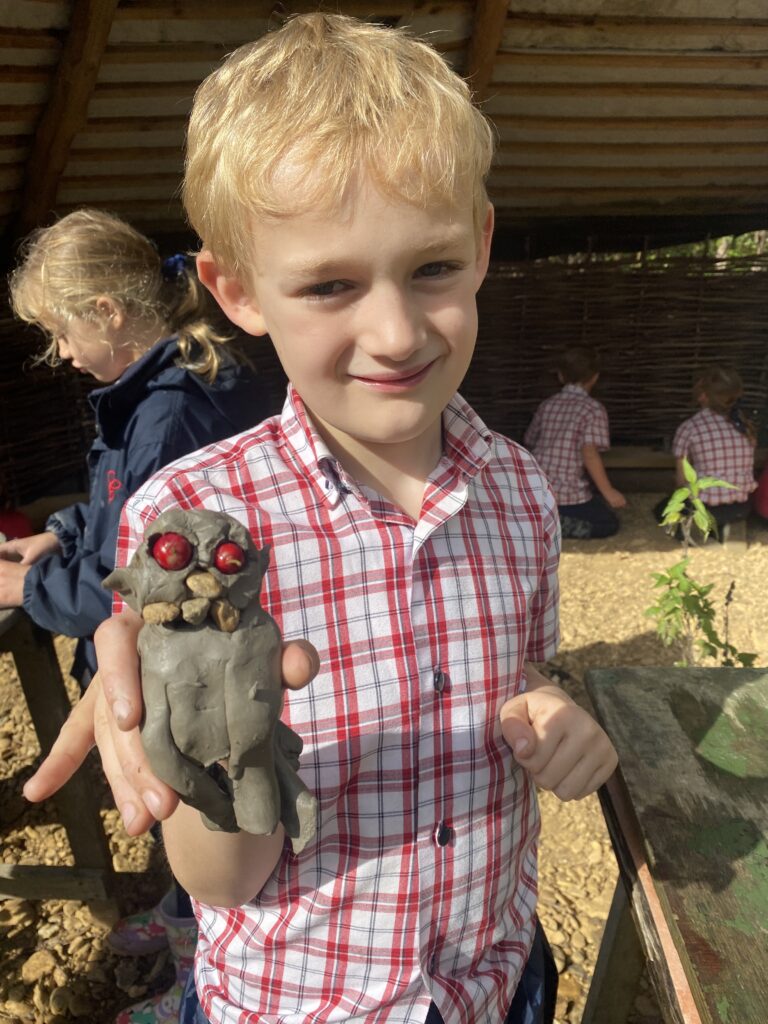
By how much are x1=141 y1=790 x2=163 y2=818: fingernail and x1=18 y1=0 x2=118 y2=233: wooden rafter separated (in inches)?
154

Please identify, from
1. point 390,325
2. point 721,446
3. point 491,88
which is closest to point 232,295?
point 390,325

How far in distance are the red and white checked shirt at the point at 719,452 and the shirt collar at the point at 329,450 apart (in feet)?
16.7

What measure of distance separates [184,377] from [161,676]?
159cm

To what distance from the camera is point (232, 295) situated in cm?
143

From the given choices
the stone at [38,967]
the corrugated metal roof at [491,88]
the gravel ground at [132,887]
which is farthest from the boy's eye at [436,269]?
the corrugated metal roof at [491,88]

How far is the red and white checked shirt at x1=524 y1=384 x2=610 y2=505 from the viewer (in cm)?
645

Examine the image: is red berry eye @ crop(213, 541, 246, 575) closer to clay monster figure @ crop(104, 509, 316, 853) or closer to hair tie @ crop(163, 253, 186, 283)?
clay monster figure @ crop(104, 509, 316, 853)

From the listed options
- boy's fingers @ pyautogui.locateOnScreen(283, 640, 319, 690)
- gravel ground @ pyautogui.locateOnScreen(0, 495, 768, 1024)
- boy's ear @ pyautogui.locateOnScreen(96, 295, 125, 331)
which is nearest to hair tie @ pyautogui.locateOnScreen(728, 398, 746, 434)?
gravel ground @ pyautogui.locateOnScreen(0, 495, 768, 1024)

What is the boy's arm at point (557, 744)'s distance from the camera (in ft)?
4.57

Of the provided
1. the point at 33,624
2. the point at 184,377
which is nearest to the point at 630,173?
the point at 184,377

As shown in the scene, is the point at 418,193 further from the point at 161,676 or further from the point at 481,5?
the point at 481,5

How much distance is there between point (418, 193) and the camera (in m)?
1.17

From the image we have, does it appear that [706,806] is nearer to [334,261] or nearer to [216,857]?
[216,857]

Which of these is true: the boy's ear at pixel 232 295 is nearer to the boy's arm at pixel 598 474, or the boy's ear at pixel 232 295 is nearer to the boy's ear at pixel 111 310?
the boy's ear at pixel 111 310
